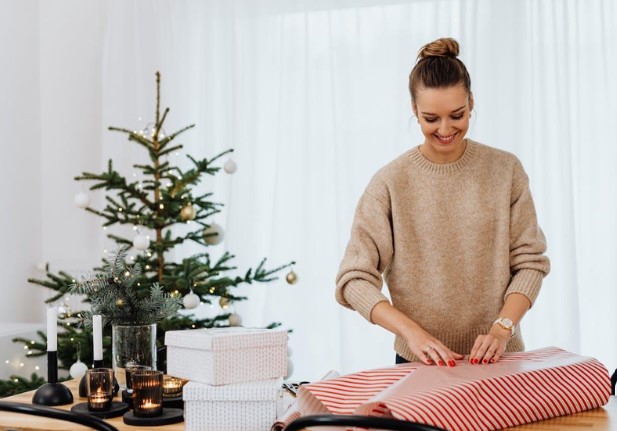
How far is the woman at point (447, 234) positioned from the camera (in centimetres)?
186

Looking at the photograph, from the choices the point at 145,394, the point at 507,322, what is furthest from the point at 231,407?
the point at 507,322

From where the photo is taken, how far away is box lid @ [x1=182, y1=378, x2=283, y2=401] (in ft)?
5.07

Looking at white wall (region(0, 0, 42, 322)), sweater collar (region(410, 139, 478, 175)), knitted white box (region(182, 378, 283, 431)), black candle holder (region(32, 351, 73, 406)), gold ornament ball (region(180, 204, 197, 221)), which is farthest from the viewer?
white wall (region(0, 0, 42, 322))

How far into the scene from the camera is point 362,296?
1.80 metres

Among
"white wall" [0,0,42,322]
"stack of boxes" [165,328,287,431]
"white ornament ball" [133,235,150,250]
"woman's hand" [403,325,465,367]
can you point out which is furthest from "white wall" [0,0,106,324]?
"woman's hand" [403,325,465,367]

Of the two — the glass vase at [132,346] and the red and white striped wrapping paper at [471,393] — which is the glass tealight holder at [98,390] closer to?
the glass vase at [132,346]

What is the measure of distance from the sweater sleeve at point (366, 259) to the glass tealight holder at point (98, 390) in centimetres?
52

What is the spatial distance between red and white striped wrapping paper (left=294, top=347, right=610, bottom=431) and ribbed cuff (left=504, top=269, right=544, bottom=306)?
29cm

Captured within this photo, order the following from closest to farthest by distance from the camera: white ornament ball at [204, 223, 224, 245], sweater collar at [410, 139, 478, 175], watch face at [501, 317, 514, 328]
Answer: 1. watch face at [501, 317, 514, 328]
2. sweater collar at [410, 139, 478, 175]
3. white ornament ball at [204, 223, 224, 245]

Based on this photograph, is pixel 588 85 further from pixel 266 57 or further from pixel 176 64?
pixel 176 64

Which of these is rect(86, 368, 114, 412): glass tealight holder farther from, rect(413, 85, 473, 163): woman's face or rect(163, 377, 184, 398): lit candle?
rect(413, 85, 473, 163): woman's face

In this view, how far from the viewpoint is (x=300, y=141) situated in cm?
393

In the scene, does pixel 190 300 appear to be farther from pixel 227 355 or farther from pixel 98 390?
pixel 227 355

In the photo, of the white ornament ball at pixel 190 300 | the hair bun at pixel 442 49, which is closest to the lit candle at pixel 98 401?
the hair bun at pixel 442 49
